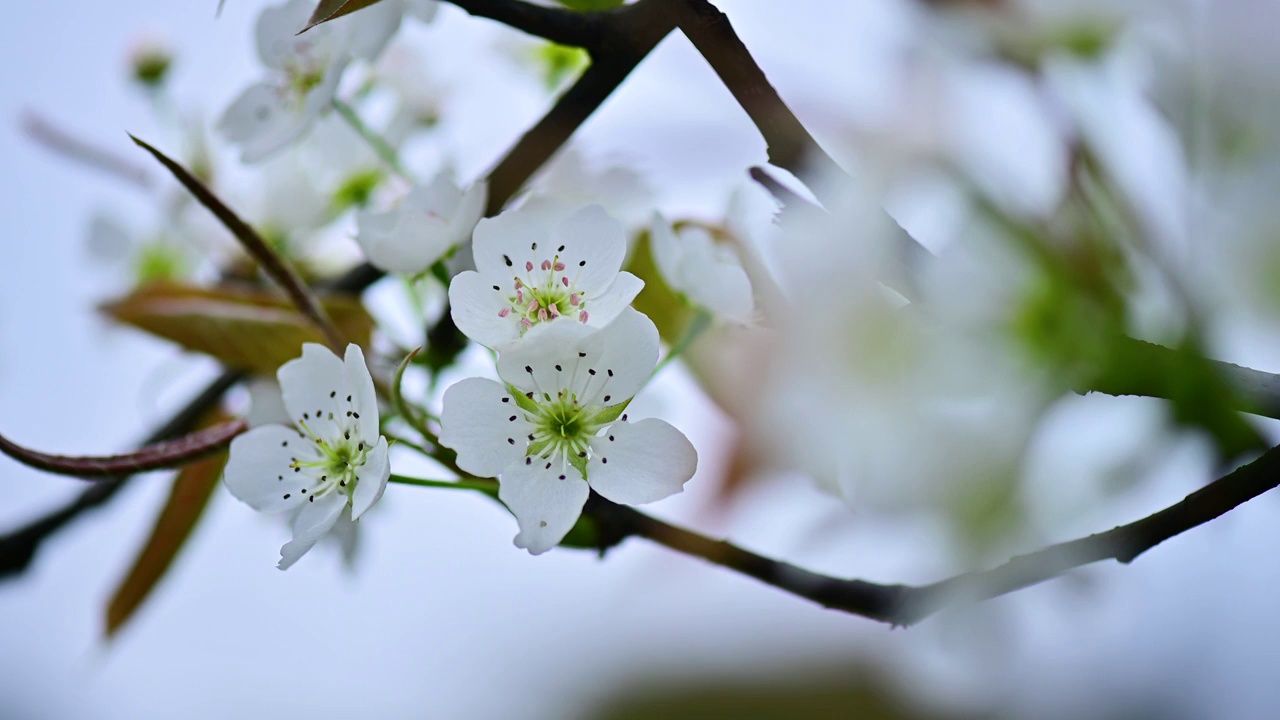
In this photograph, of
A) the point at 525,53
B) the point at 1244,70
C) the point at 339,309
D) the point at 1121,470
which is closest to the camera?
the point at 1244,70


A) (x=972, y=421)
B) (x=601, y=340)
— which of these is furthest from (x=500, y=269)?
(x=972, y=421)

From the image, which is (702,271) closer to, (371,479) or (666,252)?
(666,252)

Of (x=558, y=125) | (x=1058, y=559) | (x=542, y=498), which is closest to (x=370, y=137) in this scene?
(x=558, y=125)

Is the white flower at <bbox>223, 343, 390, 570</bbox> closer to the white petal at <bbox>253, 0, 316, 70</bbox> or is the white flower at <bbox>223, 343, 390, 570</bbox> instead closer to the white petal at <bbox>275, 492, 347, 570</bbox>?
the white petal at <bbox>275, 492, 347, 570</bbox>

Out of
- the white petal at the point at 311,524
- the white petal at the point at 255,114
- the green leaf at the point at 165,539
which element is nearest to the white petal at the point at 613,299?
the white petal at the point at 311,524

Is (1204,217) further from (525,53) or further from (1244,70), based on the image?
(525,53)

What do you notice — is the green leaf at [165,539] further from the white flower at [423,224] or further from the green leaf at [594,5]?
the green leaf at [594,5]
